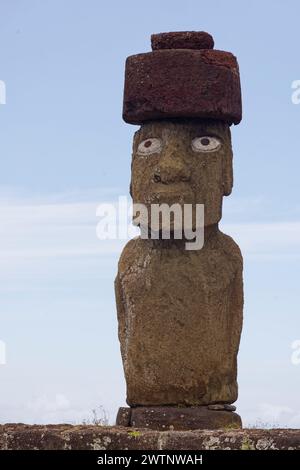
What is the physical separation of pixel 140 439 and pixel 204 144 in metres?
3.95

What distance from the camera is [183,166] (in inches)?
658

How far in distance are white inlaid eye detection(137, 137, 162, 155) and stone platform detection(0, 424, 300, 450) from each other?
3500 mm

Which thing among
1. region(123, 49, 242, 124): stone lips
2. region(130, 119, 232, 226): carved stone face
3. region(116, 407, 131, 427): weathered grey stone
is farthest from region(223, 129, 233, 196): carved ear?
region(116, 407, 131, 427): weathered grey stone

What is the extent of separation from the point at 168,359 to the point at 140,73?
138 inches

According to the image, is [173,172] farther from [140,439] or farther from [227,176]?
[140,439]

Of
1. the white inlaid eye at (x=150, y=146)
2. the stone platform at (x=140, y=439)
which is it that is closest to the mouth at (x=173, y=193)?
the white inlaid eye at (x=150, y=146)

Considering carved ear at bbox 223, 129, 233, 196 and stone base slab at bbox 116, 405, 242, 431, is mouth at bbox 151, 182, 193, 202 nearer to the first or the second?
carved ear at bbox 223, 129, 233, 196

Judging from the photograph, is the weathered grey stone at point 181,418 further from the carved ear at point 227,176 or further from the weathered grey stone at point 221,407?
the carved ear at point 227,176

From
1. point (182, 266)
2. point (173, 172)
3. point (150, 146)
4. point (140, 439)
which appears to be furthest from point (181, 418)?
point (150, 146)

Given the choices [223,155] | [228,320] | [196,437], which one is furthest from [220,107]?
[196,437]
